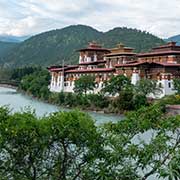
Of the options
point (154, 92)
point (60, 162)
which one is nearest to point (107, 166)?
point (60, 162)

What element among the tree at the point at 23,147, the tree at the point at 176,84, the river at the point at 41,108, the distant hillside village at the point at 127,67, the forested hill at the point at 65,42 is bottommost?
the river at the point at 41,108

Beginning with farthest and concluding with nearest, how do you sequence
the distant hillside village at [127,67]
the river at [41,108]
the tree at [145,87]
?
the distant hillside village at [127,67] → the tree at [145,87] → the river at [41,108]

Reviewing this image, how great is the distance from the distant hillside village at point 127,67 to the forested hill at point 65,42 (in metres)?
26.0

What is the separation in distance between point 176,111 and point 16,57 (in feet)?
254

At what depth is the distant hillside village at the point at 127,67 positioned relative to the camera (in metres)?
28.6

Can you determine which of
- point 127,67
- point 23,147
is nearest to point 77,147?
point 23,147

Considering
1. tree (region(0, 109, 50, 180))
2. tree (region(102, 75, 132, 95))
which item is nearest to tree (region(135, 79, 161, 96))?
tree (region(102, 75, 132, 95))

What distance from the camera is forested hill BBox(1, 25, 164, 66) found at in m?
68.4

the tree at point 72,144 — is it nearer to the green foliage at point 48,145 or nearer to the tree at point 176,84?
the green foliage at point 48,145

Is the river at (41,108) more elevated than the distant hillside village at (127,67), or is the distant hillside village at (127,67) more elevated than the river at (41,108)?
the distant hillside village at (127,67)

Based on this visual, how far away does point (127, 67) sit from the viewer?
30.8 m

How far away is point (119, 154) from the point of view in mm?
5707

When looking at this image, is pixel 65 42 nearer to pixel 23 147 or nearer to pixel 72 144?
pixel 72 144

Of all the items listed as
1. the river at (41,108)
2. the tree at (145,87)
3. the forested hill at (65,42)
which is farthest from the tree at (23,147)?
the forested hill at (65,42)
